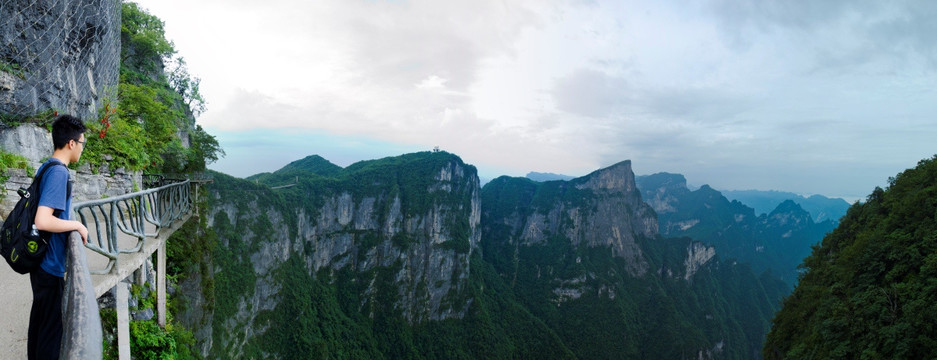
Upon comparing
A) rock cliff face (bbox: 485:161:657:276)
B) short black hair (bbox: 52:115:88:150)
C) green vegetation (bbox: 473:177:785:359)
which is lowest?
green vegetation (bbox: 473:177:785:359)

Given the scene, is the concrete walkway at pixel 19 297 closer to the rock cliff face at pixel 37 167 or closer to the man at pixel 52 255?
the man at pixel 52 255

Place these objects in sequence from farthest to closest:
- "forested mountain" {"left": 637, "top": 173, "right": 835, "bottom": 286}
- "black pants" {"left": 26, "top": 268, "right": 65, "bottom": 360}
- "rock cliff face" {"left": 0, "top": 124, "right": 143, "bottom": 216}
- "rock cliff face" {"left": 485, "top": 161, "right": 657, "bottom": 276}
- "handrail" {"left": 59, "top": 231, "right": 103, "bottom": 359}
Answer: "forested mountain" {"left": 637, "top": 173, "right": 835, "bottom": 286} < "rock cliff face" {"left": 485, "top": 161, "right": 657, "bottom": 276} < "rock cliff face" {"left": 0, "top": 124, "right": 143, "bottom": 216} < "black pants" {"left": 26, "top": 268, "right": 65, "bottom": 360} < "handrail" {"left": 59, "top": 231, "right": 103, "bottom": 359}

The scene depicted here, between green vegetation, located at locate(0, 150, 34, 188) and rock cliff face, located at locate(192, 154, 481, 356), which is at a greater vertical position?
green vegetation, located at locate(0, 150, 34, 188)

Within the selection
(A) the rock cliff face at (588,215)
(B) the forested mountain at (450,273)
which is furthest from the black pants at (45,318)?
(A) the rock cliff face at (588,215)

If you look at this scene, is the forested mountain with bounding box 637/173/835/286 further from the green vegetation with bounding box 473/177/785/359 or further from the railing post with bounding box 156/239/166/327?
the railing post with bounding box 156/239/166/327

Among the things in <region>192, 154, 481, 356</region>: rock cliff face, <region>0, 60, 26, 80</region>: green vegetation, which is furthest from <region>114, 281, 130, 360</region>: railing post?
<region>192, 154, 481, 356</region>: rock cliff face
